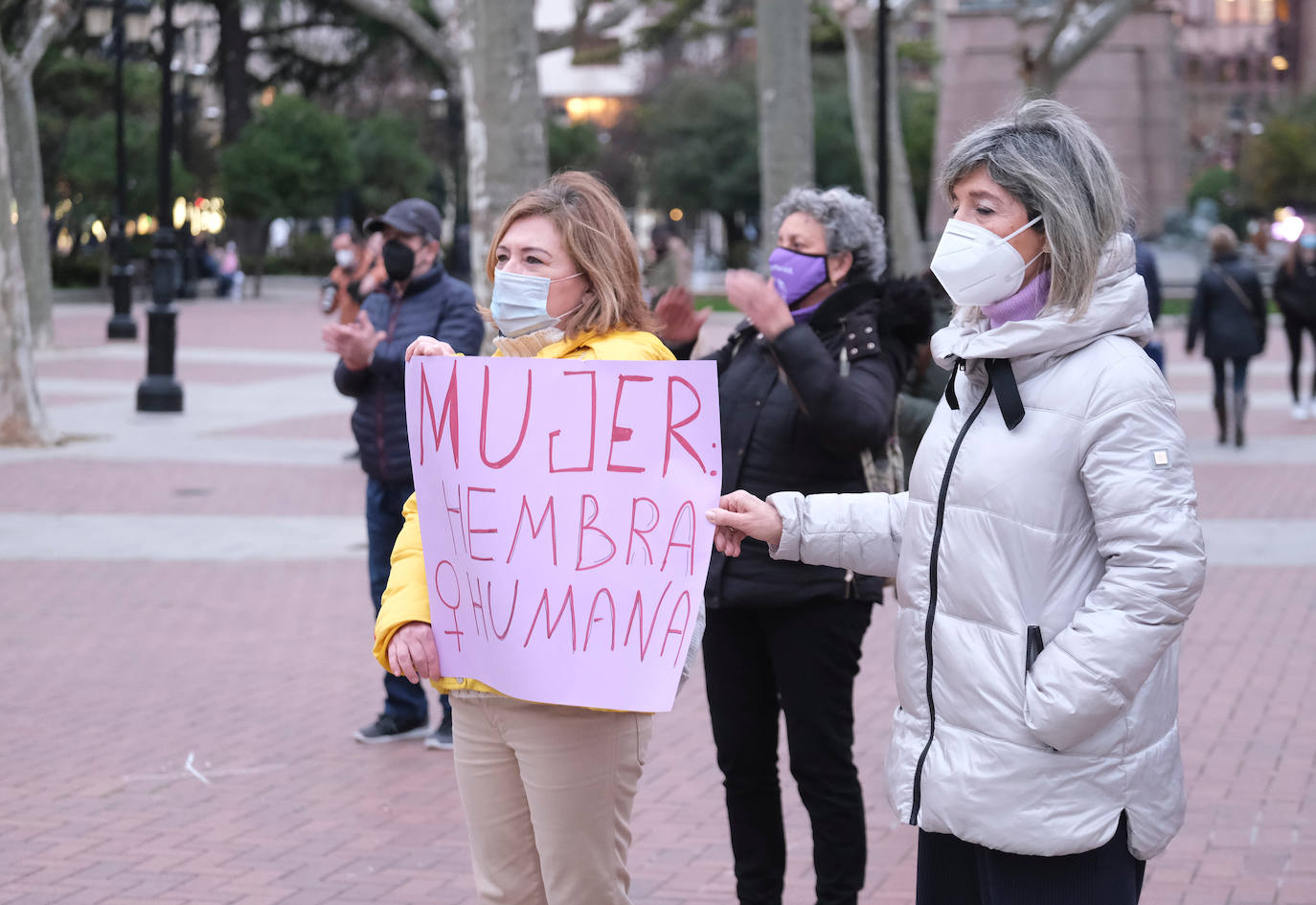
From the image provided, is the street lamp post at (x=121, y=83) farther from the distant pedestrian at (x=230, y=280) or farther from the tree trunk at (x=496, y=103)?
the tree trunk at (x=496, y=103)

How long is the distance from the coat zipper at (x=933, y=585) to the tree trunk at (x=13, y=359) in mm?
13535

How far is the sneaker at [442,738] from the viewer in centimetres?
614

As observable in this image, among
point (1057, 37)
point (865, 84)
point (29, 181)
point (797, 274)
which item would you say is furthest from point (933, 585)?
point (865, 84)

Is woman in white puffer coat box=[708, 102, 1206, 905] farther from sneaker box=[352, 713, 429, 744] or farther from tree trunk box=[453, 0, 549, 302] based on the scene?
tree trunk box=[453, 0, 549, 302]

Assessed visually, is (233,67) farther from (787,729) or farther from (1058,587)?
(1058,587)


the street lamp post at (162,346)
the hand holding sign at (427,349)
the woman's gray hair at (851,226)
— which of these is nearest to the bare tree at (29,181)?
the street lamp post at (162,346)

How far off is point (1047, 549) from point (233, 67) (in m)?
52.4

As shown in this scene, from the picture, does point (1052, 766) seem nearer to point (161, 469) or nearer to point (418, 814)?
point (418, 814)

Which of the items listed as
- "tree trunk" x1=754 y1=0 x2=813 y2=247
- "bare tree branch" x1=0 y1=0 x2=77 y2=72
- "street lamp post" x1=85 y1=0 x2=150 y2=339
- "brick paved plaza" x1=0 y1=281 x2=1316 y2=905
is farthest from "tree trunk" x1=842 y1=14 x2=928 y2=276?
"brick paved plaza" x1=0 y1=281 x2=1316 y2=905

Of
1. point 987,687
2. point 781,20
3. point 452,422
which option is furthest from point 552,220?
point 781,20

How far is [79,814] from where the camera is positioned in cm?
539

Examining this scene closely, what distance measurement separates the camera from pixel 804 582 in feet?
12.9

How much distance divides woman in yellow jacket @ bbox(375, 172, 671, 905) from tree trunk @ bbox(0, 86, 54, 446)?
12873 mm

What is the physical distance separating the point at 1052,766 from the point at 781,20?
14.7 metres
